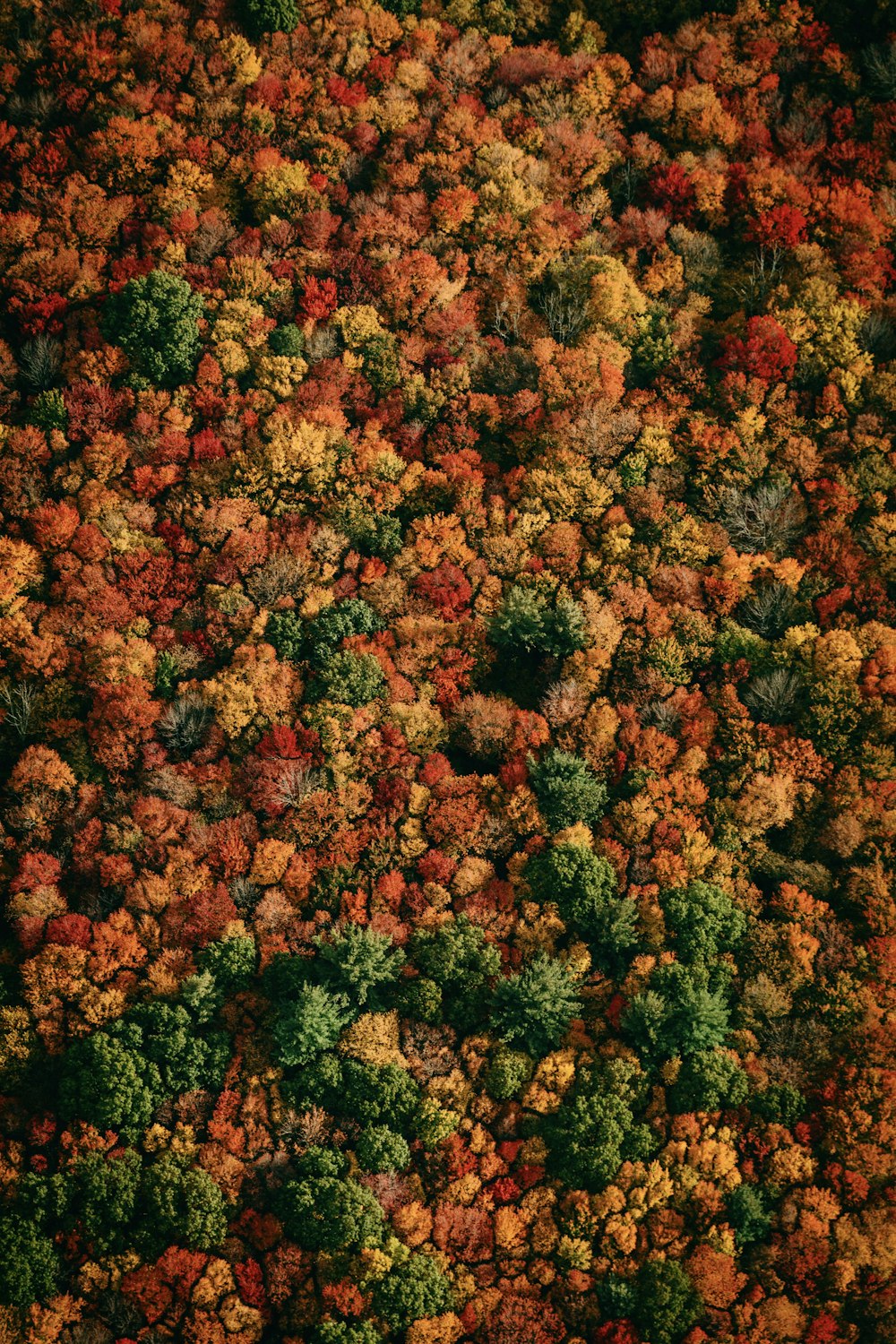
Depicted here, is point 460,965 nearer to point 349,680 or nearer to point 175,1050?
point 175,1050

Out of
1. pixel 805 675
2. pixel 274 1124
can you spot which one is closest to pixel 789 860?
pixel 805 675

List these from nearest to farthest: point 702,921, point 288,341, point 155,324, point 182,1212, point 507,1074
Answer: point 182,1212, point 507,1074, point 702,921, point 155,324, point 288,341

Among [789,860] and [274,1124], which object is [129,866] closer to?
[274,1124]

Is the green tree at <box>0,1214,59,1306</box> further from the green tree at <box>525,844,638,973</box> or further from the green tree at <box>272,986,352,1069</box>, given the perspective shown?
the green tree at <box>525,844,638,973</box>

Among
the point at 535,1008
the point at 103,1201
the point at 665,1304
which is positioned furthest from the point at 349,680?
the point at 665,1304

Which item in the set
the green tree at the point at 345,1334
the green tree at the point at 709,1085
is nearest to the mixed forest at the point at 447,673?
the green tree at the point at 345,1334

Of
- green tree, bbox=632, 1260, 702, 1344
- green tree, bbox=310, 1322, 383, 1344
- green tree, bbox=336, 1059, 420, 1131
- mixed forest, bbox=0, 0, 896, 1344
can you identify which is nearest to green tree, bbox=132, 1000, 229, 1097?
mixed forest, bbox=0, 0, 896, 1344
